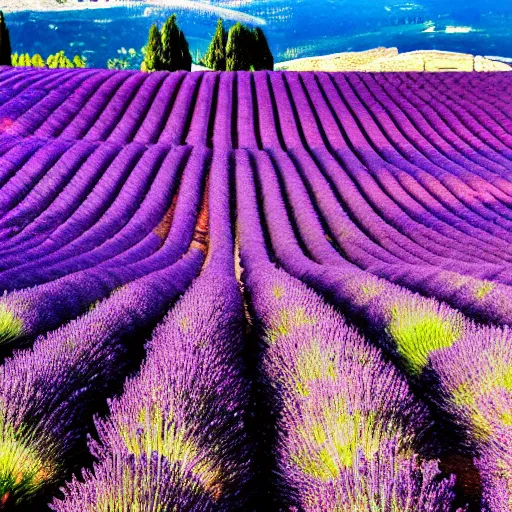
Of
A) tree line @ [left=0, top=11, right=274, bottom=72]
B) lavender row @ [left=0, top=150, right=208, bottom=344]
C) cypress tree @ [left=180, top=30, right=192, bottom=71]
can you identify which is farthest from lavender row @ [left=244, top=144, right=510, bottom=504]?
cypress tree @ [left=180, top=30, right=192, bottom=71]

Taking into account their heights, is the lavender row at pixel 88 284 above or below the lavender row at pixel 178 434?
below

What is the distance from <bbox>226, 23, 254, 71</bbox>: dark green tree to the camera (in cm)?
3678

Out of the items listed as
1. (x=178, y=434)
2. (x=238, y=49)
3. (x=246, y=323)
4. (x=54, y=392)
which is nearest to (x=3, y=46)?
(x=238, y=49)

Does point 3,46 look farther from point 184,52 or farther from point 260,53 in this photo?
point 260,53

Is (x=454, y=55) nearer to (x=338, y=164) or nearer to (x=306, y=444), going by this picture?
(x=338, y=164)

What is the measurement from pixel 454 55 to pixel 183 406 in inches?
1728

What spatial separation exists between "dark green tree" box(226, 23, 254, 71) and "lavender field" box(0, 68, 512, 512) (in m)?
24.1

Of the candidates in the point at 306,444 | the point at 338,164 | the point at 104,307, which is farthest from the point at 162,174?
the point at 306,444

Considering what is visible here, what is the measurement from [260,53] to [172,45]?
5.89 meters

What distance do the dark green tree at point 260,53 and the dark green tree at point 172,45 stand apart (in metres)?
4.66

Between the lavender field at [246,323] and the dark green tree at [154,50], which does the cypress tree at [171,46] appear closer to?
the dark green tree at [154,50]

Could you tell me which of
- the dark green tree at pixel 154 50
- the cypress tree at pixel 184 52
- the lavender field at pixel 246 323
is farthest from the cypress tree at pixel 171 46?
the lavender field at pixel 246 323

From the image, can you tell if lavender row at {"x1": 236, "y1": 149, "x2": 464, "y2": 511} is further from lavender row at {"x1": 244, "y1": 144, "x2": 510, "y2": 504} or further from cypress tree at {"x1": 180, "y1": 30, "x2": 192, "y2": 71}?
cypress tree at {"x1": 180, "y1": 30, "x2": 192, "y2": 71}

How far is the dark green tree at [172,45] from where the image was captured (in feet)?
120
